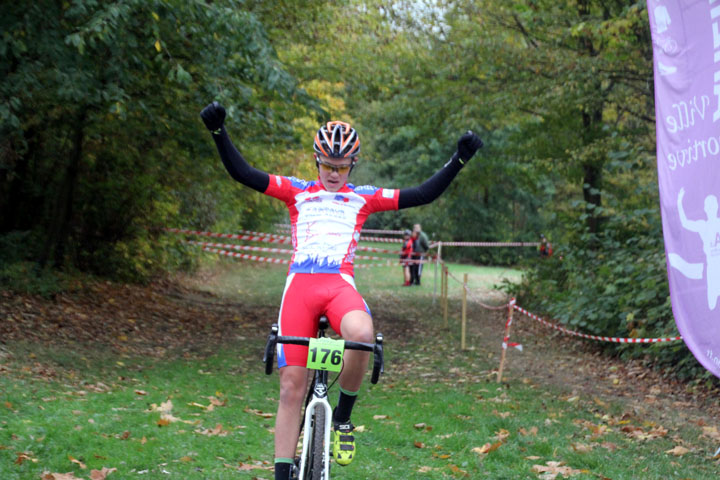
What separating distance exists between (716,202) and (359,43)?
1373 centimetres

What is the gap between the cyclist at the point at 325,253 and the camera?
14.0 feet

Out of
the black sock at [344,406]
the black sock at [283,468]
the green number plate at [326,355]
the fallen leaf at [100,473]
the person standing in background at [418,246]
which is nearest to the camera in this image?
the green number plate at [326,355]

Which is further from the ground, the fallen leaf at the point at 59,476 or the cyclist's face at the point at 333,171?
the cyclist's face at the point at 333,171

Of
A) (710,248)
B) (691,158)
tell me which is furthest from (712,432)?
(691,158)

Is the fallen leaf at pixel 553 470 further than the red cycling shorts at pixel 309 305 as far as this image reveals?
Yes

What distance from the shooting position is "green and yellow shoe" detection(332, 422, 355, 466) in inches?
170

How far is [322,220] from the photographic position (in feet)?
15.2

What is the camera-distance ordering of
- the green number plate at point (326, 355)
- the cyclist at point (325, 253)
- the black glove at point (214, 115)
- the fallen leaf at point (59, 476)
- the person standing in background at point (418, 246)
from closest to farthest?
1. the green number plate at point (326, 355)
2. the cyclist at point (325, 253)
3. the black glove at point (214, 115)
4. the fallen leaf at point (59, 476)
5. the person standing in background at point (418, 246)

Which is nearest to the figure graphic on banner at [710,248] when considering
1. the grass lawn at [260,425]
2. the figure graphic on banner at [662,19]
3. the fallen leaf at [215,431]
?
the figure graphic on banner at [662,19]

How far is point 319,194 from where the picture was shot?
15.3 ft

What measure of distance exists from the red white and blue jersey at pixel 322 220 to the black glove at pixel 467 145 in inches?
23.5

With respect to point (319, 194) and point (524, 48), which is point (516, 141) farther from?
point (319, 194)

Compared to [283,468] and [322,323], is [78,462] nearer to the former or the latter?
[283,468]

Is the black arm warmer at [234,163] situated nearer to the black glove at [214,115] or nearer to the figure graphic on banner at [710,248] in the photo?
the black glove at [214,115]
